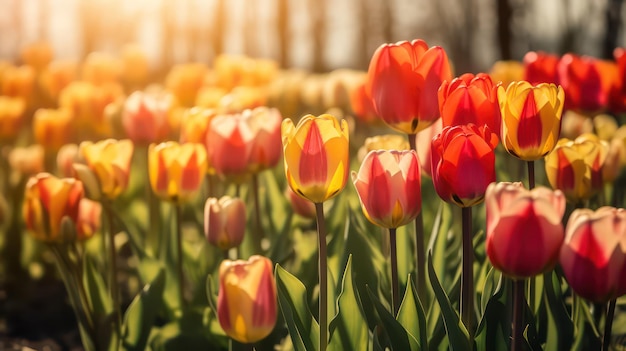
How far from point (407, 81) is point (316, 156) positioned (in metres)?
0.37

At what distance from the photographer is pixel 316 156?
A: 1.56 metres

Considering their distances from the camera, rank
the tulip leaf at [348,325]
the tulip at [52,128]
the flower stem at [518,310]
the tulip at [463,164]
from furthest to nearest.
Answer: the tulip at [52,128]
the tulip leaf at [348,325]
the tulip at [463,164]
the flower stem at [518,310]

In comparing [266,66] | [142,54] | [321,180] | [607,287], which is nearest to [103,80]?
[142,54]

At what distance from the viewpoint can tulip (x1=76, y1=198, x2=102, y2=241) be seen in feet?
8.09

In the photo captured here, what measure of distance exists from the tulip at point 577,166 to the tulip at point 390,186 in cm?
58

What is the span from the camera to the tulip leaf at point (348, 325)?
171cm

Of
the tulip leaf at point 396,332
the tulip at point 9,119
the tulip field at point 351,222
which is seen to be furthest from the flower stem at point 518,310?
the tulip at point 9,119

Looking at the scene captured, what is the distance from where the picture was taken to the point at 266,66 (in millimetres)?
5023

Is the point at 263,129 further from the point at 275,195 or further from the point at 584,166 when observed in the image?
the point at 584,166

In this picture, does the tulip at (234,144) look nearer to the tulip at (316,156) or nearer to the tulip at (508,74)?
the tulip at (316,156)

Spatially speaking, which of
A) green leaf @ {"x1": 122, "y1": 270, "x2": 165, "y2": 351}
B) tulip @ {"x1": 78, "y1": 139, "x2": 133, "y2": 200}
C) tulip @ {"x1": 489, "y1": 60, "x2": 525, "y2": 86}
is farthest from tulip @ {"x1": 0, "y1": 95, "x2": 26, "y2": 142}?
tulip @ {"x1": 489, "y1": 60, "x2": 525, "y2": 86}

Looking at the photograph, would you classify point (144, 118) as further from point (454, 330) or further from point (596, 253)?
point (596, 253)

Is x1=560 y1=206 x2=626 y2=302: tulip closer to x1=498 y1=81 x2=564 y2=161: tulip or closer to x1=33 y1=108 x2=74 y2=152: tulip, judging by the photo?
x1=498 y1=81 x2=564 y2=161: tulip

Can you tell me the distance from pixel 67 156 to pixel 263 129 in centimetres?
89
